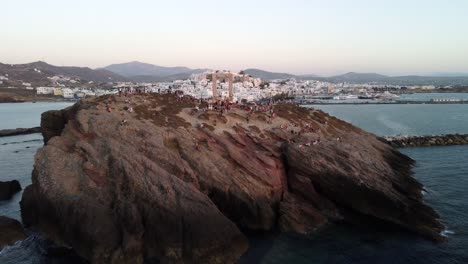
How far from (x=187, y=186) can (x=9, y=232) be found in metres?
11.8

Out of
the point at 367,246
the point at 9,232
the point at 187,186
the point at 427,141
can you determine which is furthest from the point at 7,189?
the point at 427,141

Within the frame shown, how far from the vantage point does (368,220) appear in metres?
28.9

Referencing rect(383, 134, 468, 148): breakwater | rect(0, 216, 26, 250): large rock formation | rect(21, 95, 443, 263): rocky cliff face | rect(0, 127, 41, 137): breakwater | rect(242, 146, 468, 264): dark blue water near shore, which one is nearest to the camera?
rect(242, 146, 468, 264): dark blue water near shore

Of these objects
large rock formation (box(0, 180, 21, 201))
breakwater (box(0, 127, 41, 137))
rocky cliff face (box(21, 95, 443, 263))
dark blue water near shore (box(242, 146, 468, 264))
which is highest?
rocky cliff face (box(21, 95, 443, 263))

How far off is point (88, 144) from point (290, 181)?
15.3 metres

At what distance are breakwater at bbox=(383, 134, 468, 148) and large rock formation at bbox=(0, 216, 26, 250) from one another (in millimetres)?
50683

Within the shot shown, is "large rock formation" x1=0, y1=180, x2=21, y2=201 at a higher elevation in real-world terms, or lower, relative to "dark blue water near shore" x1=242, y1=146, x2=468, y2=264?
lower

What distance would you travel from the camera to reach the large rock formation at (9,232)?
25408mm

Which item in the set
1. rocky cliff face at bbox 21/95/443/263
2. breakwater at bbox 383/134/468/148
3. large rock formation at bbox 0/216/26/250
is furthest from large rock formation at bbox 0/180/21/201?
breakwater at bbox 383/134/468/148

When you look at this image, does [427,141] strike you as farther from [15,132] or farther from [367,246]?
[15,132]

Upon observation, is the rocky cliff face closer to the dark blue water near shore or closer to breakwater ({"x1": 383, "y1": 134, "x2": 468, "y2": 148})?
the dark blue water near shore

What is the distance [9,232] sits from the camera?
2595 cm

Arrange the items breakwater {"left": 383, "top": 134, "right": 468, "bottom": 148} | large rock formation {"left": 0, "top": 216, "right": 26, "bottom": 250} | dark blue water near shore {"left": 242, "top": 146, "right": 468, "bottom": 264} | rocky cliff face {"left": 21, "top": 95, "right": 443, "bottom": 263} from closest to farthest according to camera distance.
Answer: dark blue water near shore {"left": 242, "top": 146, "right": 468, "bottom": 264}, rocky cliff face {"left": 21, "top": 95, "right": 443, "bottom": 263}, large rock formation {"left": 0, "top": 216, "right": 26, "bottom": 250}, breakwater {"left": 383, "top": 134, "right": 468, "bottom": 148}

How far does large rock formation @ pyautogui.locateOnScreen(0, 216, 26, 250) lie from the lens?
2541cm
